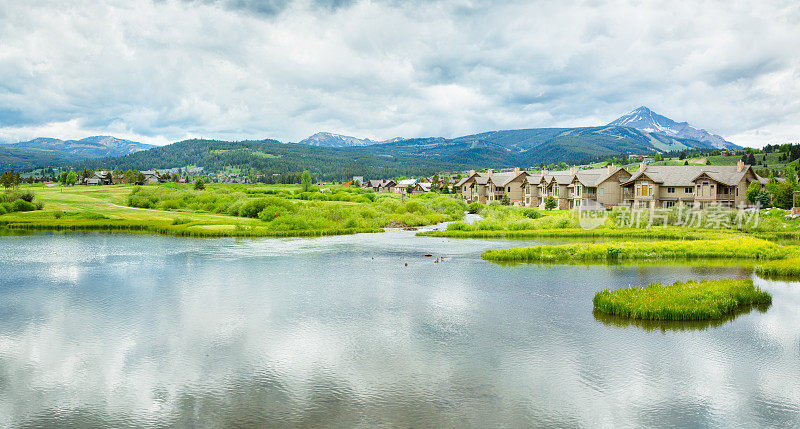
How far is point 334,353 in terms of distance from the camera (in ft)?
57.5

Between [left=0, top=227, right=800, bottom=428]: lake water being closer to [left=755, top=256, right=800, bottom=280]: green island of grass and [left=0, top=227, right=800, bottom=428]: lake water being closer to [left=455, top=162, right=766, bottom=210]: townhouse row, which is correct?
[left=755, top=256, right=800, bottom=280]: green island of grass

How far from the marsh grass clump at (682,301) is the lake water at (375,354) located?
0.84 metres

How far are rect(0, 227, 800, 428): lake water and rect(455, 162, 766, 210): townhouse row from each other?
165ft

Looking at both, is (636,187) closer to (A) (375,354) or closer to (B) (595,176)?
(B) (595,176)

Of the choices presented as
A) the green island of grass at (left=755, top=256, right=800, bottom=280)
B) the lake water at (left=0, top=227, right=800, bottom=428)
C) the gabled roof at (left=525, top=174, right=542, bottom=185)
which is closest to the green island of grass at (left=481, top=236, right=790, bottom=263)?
the green island of grass at (left=755, top=256, right=800, bottom=280)

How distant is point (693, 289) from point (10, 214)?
84946 millimetres

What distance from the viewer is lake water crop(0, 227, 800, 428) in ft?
43.4

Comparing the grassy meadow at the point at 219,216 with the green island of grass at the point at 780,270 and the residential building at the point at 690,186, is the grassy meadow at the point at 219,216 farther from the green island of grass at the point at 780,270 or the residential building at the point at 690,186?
the green island of grass at the point at 780,270

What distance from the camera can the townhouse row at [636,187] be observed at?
73562 mm

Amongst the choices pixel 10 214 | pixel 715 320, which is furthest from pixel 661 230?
pixel 10 214

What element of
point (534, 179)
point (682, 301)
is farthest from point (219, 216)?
point (682, 301)

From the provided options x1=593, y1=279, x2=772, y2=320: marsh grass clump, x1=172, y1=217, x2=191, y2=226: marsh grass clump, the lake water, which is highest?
x1=172, y1=217, x2=191, y2=226: marsh grass clump

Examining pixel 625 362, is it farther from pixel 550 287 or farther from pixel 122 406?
pixel 122 406

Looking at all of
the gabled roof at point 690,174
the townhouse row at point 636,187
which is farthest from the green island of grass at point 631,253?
the gabled roof at point 690,174
